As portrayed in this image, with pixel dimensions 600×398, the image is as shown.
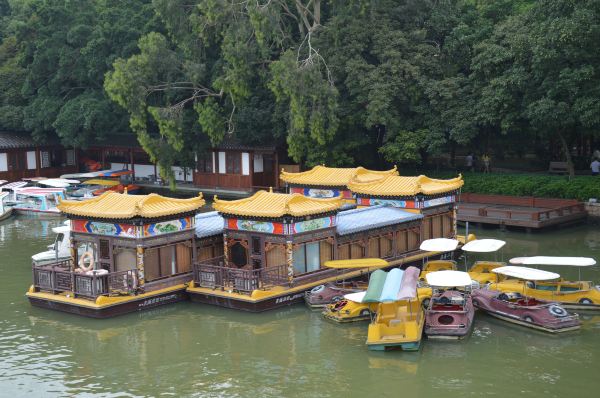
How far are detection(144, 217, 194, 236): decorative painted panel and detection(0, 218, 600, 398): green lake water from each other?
7.90ft

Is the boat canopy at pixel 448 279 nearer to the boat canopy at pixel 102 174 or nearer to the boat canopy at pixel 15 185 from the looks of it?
the boat canopy at pixel 15 185

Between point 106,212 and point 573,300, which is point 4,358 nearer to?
point 106,212

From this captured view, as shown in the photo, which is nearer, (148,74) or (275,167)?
(148,74)

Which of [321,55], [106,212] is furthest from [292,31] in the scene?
[106,212]

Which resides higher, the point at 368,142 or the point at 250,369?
the point at 368,142

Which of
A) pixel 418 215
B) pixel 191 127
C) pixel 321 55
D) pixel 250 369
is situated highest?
pixel 321 55

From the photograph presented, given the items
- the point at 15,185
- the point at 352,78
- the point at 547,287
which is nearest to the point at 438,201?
the point at 547,287

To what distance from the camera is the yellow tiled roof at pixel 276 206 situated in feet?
86.7

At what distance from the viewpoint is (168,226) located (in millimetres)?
26625

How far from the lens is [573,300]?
25625 mm

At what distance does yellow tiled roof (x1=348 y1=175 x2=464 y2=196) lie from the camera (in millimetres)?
32062

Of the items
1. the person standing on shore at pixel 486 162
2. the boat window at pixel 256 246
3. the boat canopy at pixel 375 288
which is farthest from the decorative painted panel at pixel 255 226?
the person standing on shore at pixel 486 162

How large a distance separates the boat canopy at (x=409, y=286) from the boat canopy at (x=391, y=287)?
11 centimetres

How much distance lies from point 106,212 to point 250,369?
778 centimetres
